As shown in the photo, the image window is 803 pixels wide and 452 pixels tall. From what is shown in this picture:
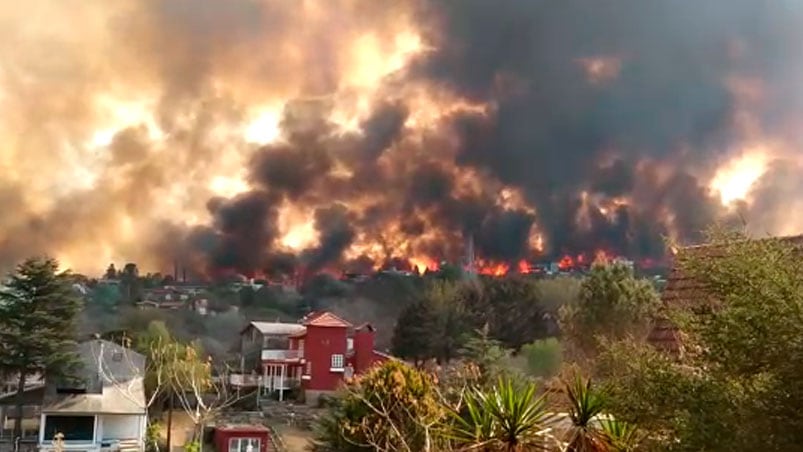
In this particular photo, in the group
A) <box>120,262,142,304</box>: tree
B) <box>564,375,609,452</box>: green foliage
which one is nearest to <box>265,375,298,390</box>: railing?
<box>120,262,142,304</box>: tree

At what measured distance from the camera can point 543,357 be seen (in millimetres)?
25719

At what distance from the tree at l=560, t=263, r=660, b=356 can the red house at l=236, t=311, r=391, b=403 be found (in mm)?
9853

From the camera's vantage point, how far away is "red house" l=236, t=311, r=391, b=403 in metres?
30.5

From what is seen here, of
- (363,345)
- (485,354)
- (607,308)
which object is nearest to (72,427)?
(485,354)

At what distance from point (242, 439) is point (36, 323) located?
21.6 feet

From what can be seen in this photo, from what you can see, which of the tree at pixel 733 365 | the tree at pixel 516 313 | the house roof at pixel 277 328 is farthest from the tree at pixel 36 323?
the tree at pixel 733 365

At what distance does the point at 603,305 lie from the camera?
21781 millimetres

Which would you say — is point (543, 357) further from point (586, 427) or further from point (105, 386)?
point (586, 427)

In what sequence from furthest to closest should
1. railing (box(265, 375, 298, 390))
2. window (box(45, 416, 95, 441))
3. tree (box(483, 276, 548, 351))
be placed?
tree (box(483, 276, 548, 351)) → railing (box(265, 375, 298, 390)) → window (box(45, 416, 95, 441))

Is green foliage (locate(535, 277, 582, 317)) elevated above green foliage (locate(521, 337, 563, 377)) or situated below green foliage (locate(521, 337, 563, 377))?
above

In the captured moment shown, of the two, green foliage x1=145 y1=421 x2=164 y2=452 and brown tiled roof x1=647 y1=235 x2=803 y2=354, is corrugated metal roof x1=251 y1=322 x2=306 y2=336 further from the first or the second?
brown tiled roof x1=647 y1=235 x2=803 y2=354

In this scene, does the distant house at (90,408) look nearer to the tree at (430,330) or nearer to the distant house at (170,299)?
the distant house at (170,299)

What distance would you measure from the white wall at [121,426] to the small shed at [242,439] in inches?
96.1

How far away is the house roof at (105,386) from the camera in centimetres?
2197
